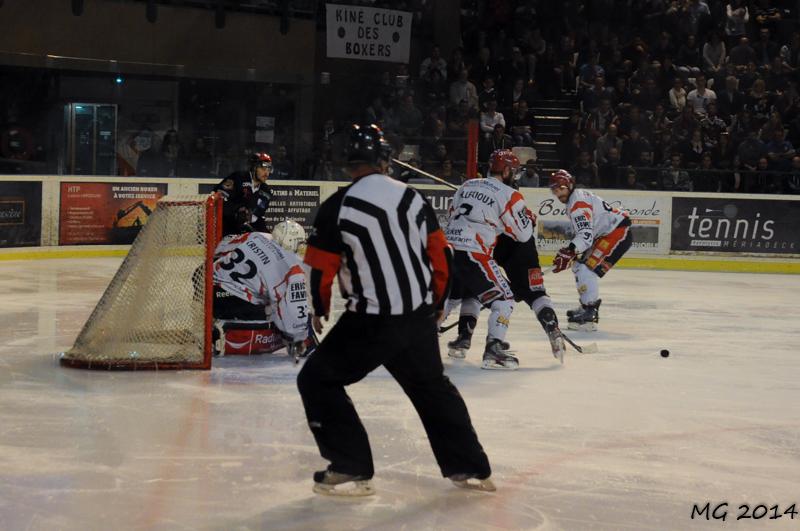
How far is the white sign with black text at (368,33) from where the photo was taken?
57.8 feet

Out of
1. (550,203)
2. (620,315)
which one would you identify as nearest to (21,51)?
(550,203)

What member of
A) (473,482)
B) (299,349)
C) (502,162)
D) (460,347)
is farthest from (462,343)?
(473,482)

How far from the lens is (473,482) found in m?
4.65

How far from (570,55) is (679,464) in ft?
46.5

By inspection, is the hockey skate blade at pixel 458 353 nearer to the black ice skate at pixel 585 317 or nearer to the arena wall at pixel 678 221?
the black ice skate at pixel 585 317

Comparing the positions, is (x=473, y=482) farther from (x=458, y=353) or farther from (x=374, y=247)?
(x=458, y=353)

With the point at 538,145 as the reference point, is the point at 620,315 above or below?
below

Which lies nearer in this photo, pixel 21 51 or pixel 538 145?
pixel 21 51

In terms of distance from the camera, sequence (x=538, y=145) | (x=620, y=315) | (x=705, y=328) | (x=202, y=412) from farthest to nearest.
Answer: (x=538, y=145)
(x=620, y=315)
(x=705, y=328)
(x=202, y=412)

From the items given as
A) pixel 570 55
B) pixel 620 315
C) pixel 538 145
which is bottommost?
pixel 620 315

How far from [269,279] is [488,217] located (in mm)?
1414

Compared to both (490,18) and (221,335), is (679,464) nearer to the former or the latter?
(221,335)

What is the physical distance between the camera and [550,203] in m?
15.5

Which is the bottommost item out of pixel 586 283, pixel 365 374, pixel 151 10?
pixel 586 283
